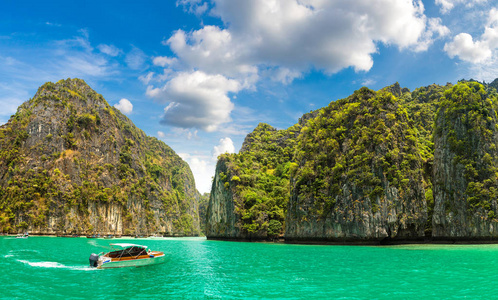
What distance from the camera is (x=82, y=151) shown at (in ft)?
420

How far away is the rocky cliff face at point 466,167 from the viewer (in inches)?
2263

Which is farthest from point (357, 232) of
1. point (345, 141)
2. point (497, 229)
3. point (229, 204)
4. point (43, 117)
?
point (43, 117)

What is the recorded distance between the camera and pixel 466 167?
60.6m

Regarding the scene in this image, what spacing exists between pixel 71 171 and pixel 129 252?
4063 inches

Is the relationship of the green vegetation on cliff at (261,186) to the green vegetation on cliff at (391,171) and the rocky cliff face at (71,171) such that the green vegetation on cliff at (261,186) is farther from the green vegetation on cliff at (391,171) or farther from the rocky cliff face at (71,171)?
the rocky cliff face at (71,171)

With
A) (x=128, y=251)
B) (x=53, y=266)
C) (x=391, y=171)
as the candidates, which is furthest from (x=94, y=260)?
(x=391, y=171)

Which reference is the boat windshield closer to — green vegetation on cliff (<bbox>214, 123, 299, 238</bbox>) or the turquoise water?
the turquoise water

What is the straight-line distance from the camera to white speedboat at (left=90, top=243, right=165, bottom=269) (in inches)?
1131

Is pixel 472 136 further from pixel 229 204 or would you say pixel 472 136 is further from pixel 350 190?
pixel 229 204

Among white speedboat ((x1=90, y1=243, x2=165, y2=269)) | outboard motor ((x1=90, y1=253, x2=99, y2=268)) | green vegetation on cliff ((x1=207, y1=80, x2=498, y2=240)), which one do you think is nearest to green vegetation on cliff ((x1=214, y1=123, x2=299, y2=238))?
green vegetation on cliff ((x1=207, y1=80, x2=498, y2=240))

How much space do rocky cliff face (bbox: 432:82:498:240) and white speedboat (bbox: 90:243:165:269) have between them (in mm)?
55726

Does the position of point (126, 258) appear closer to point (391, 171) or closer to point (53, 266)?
point (53, 266)

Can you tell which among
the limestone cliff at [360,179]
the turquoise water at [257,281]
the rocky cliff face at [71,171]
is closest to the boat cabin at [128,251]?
the turquoise water at [257,281]

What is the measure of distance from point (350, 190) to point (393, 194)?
7.77m
